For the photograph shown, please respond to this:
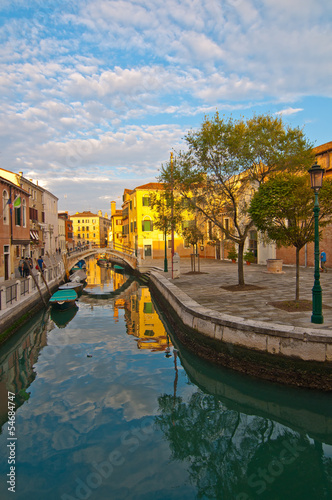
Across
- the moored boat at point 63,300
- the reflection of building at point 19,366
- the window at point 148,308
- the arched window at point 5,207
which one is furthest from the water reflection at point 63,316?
the arched window at point 5,207

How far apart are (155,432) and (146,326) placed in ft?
26.1

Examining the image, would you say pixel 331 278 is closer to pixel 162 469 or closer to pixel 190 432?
pixel 190 432

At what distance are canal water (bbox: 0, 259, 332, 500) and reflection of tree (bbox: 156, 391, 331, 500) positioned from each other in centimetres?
2

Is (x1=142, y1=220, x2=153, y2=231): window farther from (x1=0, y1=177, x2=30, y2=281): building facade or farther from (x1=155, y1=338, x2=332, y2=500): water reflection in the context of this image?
(x1=155, y1=338, x2=332, y2=500): water reflection

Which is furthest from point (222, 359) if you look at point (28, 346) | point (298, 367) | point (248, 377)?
point (28, 346)

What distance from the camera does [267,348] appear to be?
7242 millimetres

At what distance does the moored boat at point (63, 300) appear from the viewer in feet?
56.2

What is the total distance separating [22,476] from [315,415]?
5.26 meters

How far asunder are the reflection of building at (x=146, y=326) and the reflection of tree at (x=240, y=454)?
4.35 m

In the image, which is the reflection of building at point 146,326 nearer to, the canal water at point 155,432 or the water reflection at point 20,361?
the canal water at point 155,432

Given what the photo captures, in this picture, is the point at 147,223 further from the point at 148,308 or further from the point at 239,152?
the point at 239,152

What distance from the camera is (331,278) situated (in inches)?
636

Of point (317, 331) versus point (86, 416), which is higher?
point (317, 331)

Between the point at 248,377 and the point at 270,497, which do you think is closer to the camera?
the point at 270,497
